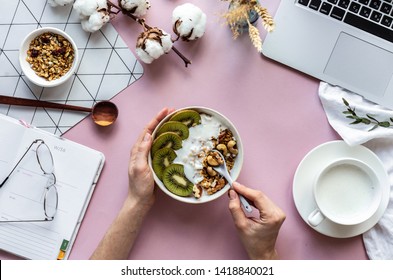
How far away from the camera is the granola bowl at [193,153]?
1.13 metres

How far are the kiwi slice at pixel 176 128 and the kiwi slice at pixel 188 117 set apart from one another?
0.05 ft

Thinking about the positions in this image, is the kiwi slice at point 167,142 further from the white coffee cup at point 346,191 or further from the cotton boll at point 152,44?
the white coffee cup at point 346,191

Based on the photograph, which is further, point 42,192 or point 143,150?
point 42,192

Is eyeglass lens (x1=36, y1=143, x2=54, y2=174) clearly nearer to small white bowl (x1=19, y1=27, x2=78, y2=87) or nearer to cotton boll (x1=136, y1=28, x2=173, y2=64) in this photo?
small white bowl (x1=19, y1=27, x2=78, y2=87)

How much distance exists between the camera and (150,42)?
1137mm

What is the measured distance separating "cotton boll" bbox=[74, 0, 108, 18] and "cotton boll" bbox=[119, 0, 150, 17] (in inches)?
1.7

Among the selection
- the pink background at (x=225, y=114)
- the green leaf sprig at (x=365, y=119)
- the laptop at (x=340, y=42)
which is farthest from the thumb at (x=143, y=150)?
the green leaf sprig at (x=365, y=119)

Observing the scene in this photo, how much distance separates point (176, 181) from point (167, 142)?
87 millimetres

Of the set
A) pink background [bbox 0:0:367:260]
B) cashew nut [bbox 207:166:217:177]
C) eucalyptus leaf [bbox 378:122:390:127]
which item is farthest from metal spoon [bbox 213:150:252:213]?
eucalyptus leaf [bbox 378:122:390:127]

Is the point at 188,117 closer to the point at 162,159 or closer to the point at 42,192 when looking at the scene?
the point at 162,159

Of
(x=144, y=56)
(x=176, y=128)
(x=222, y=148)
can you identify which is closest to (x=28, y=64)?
(x=144, y=56)

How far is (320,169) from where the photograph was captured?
1.18 meters

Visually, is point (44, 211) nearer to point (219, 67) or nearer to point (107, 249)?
point (107, 249)
